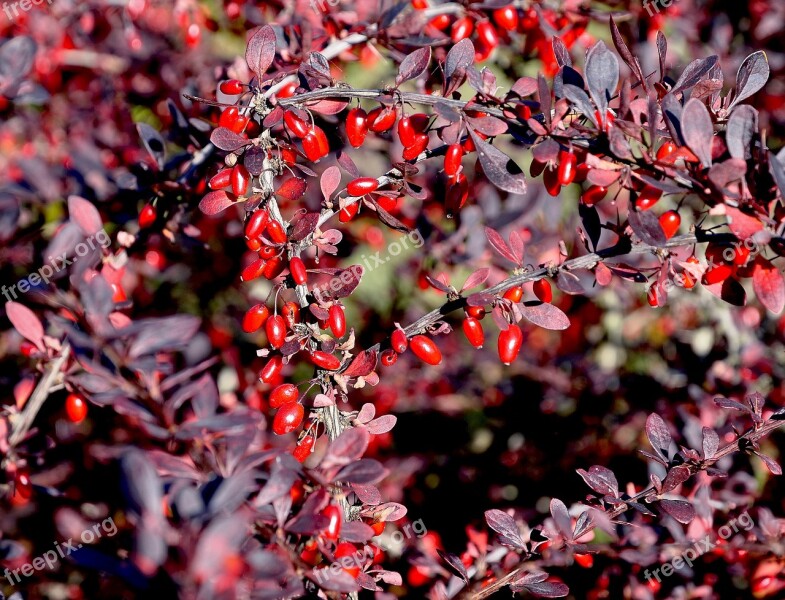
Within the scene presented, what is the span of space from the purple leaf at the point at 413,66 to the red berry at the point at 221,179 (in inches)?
13.6

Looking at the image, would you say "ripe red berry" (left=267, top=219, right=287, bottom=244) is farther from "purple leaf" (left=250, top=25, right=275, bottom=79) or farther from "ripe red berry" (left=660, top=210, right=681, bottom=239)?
"ripe red berry" (left=660, top=210, right=681, bottom=239)

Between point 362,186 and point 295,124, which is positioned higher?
point 295,124

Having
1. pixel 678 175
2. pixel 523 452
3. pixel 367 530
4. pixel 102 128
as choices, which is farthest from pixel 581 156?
pixel 102 128

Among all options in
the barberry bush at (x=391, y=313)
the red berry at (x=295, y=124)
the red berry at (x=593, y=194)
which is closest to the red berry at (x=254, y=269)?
the barberry bush at (x=391, y=313)

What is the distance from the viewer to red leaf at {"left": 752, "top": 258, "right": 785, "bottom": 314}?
3.28 feet

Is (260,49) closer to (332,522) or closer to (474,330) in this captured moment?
(474,330)

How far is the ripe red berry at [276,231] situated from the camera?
110 centimetres

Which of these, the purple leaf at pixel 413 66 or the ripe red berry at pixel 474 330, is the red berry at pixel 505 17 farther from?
the ripe red berry at pixel 474 330

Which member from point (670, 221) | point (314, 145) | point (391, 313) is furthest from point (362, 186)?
point (391, 313)

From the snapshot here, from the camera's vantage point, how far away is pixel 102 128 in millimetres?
2512

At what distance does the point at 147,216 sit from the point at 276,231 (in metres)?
0.47

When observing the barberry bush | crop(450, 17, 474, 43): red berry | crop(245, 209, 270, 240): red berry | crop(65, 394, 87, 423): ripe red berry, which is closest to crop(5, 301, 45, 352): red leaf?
the barberry bush

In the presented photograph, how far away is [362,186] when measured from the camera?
44.0 inches

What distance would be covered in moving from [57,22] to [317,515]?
2344 mm
